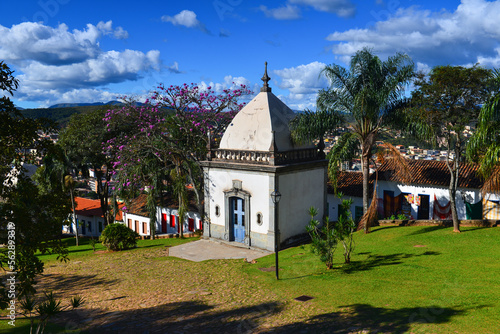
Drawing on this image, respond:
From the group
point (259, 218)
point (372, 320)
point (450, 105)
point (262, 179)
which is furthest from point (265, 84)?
point (372, 320)

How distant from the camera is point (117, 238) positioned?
21.0 metres

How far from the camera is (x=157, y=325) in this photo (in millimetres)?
9680

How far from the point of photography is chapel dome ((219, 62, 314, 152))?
1857cm

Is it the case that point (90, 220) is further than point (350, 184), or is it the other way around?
point (90, 220)

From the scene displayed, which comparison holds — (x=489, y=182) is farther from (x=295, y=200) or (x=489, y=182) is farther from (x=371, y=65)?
(x=295, y=200)

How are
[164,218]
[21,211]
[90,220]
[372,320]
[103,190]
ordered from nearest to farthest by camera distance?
[21,211]
[372,320]
[164,218]
[103,190]
[90,220]

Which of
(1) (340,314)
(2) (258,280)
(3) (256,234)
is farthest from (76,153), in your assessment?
(1) (340,314)

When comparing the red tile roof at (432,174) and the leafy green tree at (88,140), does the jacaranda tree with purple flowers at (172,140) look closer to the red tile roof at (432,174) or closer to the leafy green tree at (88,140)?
the leafy green tree at (88,140)

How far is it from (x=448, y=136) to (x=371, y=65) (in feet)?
15.1

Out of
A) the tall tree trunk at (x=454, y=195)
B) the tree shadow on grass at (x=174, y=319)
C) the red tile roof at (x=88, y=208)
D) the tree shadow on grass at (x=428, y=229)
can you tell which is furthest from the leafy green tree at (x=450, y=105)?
the red tile roof at (x=88, y=208)

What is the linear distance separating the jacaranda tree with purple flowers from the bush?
3561mm

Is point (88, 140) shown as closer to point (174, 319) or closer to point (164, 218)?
point (164, 218)

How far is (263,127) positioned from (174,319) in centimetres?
1074

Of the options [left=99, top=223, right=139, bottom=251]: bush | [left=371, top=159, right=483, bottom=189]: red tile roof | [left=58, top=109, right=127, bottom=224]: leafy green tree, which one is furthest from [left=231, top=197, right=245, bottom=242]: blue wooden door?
[left=58, top=109, right=127, bottom=224]: leafy green tree
